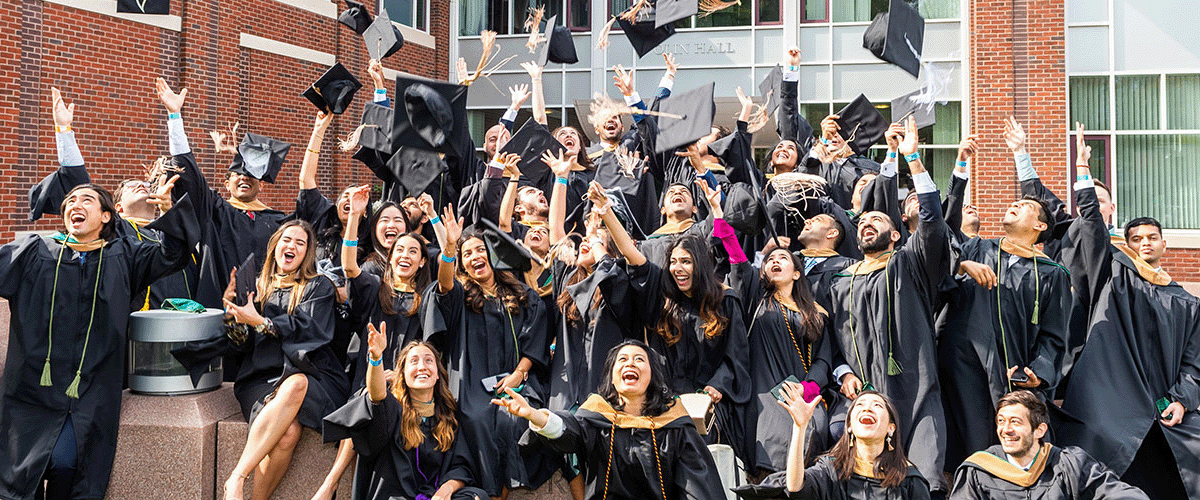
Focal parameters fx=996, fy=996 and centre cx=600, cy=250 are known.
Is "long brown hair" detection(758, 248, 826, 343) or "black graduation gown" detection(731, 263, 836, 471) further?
"long brown hair" detection(758, 248, 826, 343)

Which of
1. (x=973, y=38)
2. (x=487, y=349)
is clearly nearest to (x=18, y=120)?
(x=487, y=349)

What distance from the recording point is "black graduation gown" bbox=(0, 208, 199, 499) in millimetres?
4957

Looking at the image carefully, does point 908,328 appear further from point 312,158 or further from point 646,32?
point 646,32

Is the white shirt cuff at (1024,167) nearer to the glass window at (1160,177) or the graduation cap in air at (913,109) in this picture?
the graduation cap in air at (913,109)

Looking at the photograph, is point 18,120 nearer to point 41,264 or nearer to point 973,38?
point 41,264

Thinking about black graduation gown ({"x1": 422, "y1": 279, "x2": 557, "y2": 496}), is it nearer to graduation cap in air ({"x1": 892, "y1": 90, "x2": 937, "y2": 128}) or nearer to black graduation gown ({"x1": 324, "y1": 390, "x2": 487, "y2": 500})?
black graduation gown ({"x1": 324, "y1": 390, "x2": 487, "y2": 500})

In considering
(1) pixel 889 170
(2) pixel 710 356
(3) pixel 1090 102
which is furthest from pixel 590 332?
(3) pixel 1090 102

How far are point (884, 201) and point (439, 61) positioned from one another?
37.5 feet

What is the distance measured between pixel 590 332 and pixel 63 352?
2683 millimetres

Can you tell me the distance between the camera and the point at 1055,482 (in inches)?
172

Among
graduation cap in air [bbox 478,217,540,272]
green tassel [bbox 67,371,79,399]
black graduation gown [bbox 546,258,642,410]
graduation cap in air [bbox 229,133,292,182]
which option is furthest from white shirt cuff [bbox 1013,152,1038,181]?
green tassel [bbox 67,371,79,399]

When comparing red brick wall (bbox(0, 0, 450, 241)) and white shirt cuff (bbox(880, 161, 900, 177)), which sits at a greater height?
red brick wall (bbox(0, 0, 450, 241))

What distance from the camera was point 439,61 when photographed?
16250 mm

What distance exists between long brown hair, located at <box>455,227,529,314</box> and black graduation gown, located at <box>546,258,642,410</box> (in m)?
0.26
